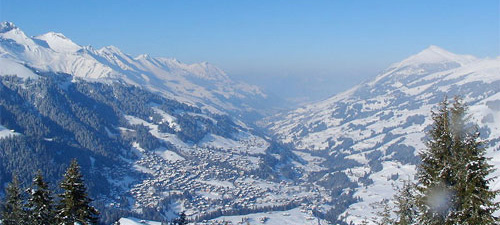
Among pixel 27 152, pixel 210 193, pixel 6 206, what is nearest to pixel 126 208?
pixel 210 193

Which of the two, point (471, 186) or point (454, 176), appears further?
point (454, 176)

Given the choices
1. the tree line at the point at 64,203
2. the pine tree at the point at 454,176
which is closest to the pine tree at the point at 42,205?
the tree line at the point at 64,203

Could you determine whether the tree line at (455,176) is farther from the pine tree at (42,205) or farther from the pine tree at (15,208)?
the pine tree at (15,208)

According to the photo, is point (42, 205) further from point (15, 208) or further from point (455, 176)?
point (455, 176)

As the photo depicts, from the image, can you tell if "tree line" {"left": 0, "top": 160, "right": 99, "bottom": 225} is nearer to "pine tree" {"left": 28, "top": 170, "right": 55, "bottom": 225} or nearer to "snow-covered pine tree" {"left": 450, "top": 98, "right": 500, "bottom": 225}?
"pine tree" {"left": 28, "top": 170, "right": 55, "bottom": 225}

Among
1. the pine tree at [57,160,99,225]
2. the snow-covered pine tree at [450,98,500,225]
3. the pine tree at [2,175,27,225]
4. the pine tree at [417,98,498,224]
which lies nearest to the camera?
the snow-covered pine tree at [450,98,500,225]

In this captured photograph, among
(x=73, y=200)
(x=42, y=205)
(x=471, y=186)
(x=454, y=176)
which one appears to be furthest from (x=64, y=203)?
(x=471, y=186)

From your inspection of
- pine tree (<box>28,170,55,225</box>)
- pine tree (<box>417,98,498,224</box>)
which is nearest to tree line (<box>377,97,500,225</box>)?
pine tree (<box>417,98,498,224</box>)
